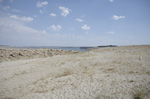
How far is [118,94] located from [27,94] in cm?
728

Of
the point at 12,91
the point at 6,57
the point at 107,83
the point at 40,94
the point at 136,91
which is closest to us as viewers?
the point at 136,91

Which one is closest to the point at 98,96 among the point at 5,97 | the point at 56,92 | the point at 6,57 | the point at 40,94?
the point at 56,92

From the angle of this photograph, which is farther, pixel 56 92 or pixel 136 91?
pixel 56 92

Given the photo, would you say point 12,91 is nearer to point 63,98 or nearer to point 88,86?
point 63,98

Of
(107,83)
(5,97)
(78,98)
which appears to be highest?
(107,83)

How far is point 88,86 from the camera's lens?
8.66 m

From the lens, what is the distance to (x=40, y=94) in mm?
8188

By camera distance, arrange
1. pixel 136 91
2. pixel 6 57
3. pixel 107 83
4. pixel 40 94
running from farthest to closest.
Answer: pixel 6 57 < pixel 107 83 < pixel 40 94 < pixel 136 91

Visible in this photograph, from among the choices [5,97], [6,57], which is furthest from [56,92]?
[6,57]

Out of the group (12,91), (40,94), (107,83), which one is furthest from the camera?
(12,91)

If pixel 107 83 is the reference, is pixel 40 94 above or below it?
below

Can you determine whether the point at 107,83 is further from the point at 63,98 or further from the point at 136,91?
the point at 63,98

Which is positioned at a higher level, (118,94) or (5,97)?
(118,94)

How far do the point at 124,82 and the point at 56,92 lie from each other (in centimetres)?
587
